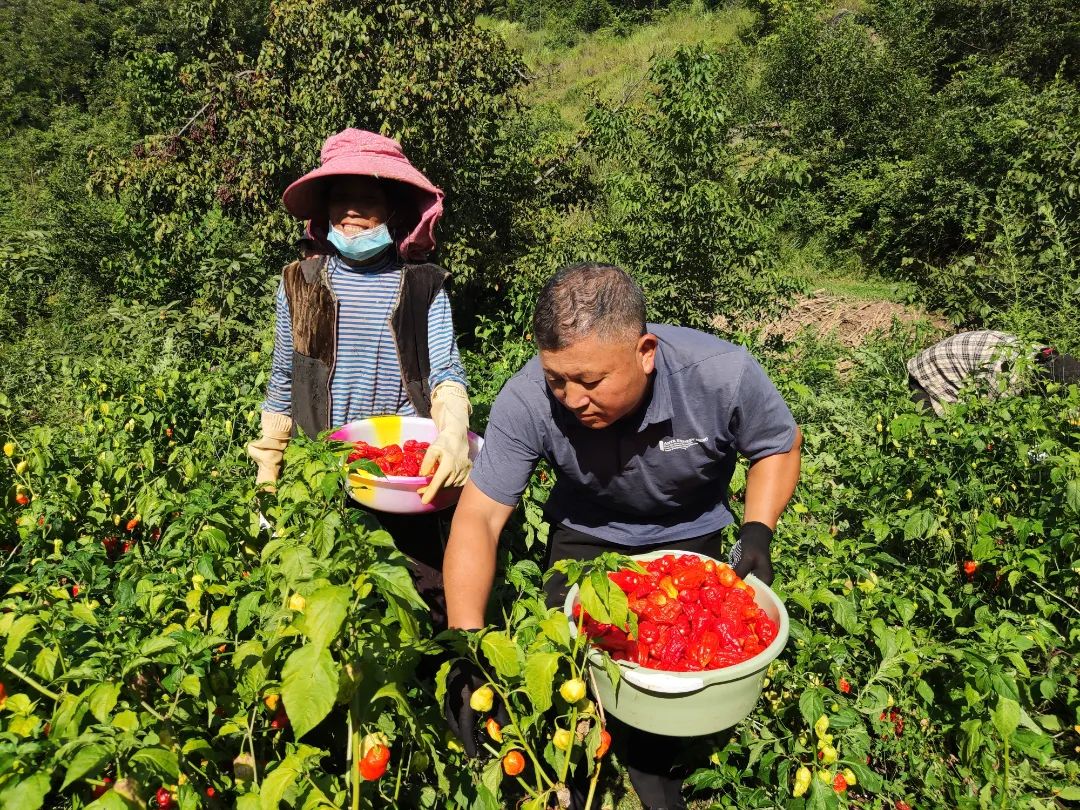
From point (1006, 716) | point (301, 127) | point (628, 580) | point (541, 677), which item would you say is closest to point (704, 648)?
point (628, 580)

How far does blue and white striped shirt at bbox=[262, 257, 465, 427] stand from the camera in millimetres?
2791

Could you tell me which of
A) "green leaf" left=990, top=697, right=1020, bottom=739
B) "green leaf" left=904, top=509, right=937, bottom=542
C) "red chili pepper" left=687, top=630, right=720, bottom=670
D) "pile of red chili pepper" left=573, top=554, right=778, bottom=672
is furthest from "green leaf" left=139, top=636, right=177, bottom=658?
"green leaf" left=904, top=509, right=937, bottom=542

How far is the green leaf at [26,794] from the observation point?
44.7 inches

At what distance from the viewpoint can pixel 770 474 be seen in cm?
232

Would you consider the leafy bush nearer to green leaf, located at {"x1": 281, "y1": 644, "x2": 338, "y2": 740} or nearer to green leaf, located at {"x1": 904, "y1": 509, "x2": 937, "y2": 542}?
green leaf, located at {"x1": 904, "y1": 509, "x2": 937, "y2": 542}

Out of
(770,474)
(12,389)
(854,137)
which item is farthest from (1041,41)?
(12,389)

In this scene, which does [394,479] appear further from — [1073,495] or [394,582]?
[1073,495]

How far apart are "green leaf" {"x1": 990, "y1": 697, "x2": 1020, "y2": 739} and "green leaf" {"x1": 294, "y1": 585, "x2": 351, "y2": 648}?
1648 mm

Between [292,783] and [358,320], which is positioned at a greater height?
[358,320]

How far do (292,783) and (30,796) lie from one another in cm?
49

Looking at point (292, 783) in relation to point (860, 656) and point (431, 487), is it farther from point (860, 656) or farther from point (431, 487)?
point (860, 656)

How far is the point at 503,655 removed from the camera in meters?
1.60

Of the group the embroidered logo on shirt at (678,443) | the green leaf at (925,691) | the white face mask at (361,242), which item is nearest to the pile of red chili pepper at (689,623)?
the embroidered logo on shirt at (678,443)

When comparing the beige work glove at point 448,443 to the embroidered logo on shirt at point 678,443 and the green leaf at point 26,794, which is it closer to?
the embroidered logo on shirt at point 678,443
